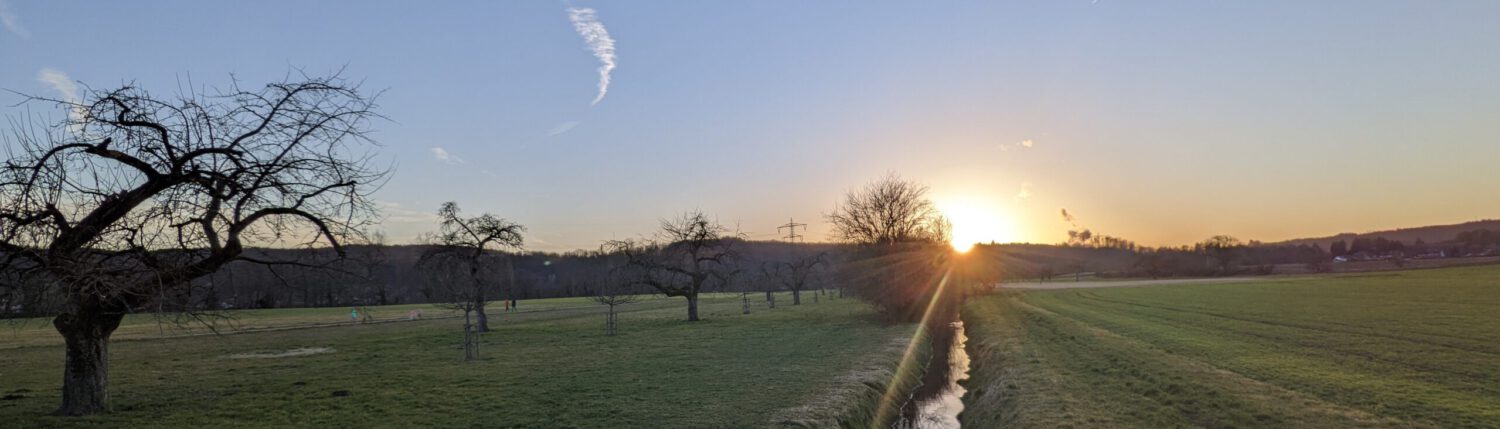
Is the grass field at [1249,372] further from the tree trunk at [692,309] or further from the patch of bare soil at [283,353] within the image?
the patch of bare soil at [283,353]

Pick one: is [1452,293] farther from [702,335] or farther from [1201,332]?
[702,335]

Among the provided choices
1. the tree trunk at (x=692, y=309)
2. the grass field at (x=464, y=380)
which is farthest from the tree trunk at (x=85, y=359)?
the tree trunk at (x=692, y=309)

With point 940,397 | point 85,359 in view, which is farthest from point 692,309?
point 85,359

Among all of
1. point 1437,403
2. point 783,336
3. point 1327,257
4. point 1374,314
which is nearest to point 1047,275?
point 1327,257

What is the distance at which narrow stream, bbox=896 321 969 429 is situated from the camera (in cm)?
1900

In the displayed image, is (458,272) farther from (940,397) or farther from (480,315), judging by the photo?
(940,397)

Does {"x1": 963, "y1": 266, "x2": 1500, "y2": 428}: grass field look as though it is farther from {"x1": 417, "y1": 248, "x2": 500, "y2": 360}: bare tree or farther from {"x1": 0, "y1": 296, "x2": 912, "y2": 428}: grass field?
{"x1": 417, "y1": 248, "x2": 500, "y2": 360}: bare tree

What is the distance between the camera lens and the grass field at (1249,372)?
48.2 ft

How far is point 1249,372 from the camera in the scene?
19.6 meters

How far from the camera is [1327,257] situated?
145 meters

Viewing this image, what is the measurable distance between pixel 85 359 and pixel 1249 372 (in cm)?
2954

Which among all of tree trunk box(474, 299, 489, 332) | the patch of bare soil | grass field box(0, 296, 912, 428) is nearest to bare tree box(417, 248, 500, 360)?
tree trunk box(474, 299, 489, 332)

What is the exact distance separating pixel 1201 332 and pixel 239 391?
3683cm

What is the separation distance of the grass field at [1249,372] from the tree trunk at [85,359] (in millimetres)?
20903
